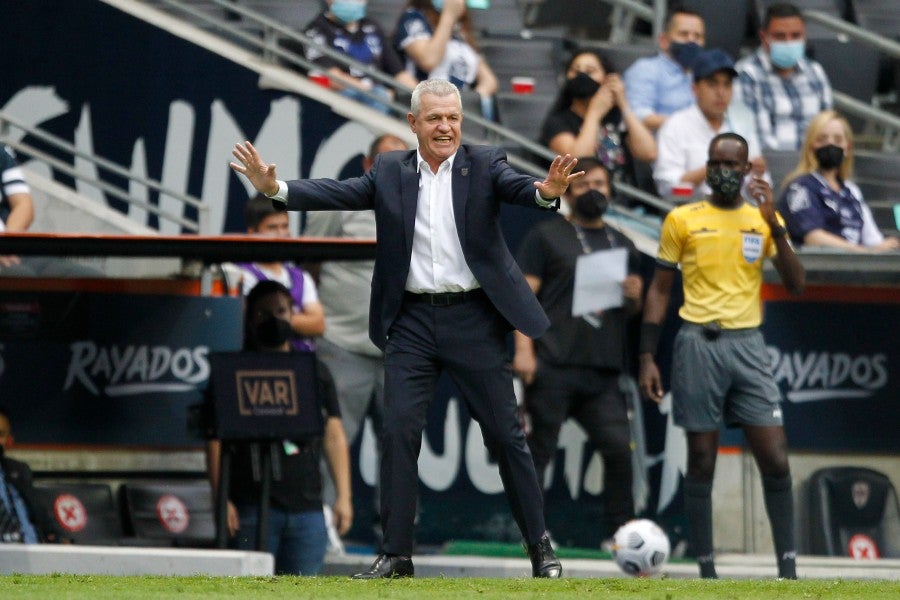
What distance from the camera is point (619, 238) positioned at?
37.8ft

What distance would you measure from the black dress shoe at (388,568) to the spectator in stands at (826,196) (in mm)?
4720

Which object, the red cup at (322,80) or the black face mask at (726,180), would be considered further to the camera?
the red cup at (322,80)

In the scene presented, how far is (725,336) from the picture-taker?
9977 millimetres

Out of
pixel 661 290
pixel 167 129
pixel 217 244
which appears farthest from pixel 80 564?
pixel 167 129

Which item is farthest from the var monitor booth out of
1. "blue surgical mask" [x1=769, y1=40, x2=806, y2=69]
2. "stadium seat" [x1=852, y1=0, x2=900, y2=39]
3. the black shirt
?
"stadium seat" [x1=852, y1=0, x2=900, y2=39]

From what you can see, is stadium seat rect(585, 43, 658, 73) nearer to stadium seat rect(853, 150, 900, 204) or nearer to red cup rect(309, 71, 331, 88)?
stadium seat rect(853, 150, 900, 204)

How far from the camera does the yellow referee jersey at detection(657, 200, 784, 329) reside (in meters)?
10.0

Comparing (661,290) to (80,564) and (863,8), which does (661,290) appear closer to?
(80,564)

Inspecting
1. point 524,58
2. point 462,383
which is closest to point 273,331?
point 462,383

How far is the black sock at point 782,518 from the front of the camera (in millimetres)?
9672

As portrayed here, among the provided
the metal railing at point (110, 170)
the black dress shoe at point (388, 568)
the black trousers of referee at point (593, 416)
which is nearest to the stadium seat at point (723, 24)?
the black trousers of referee at point (593, 416)

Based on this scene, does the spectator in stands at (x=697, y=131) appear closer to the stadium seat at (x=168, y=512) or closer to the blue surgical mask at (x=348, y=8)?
the blue surgical mask at (x=348, y=8)

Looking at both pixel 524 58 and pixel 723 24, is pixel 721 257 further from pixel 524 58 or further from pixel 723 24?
pixel 723 24

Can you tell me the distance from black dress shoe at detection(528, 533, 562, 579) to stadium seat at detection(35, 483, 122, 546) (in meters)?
3.45
